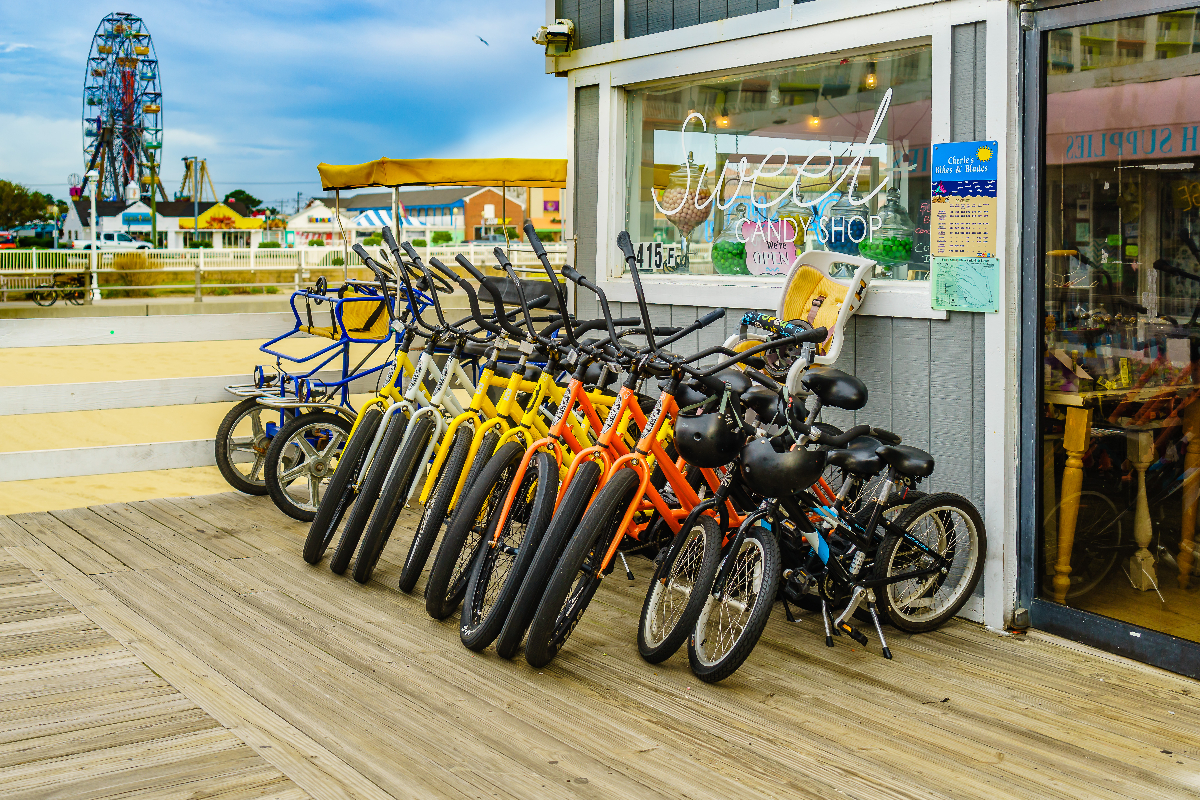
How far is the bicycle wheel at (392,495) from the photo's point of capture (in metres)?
4.23

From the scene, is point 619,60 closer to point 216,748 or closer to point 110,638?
A: point 110,638

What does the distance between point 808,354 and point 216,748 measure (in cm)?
210

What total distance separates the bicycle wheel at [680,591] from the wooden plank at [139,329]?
3930 millimetres

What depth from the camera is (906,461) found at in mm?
3420

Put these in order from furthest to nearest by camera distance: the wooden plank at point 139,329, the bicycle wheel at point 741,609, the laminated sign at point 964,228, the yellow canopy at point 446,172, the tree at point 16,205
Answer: the tree at point 16,205 < the yellow canopy at point 446,172 < the wooden plank at point 139,329 < the laminated sign at point 964,228 < the bicycle wheel at point 741,609

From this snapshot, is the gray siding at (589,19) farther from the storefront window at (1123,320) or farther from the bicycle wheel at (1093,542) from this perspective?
the bicycle wheel at (1093,542)

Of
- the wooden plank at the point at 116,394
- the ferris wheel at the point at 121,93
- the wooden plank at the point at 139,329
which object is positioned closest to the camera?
the wooden plank at the point at 116,394

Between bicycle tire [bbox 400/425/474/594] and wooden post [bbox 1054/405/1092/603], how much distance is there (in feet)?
6.57

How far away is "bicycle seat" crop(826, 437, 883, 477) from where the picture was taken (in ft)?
11.2

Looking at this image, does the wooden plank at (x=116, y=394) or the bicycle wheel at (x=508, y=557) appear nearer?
the bicycle wheel at (x=508, y=557)

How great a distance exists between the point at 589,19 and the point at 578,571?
314 cm

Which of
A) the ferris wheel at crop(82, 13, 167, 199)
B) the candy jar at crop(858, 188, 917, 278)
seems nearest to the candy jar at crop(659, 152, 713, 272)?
the candy jar at crop(858, 188, 917, 278)

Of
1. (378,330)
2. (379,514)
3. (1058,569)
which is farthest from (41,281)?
(1058,569)

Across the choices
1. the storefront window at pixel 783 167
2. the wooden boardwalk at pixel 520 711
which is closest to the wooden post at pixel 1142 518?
the wooden boardwalk at pixel 520 711
